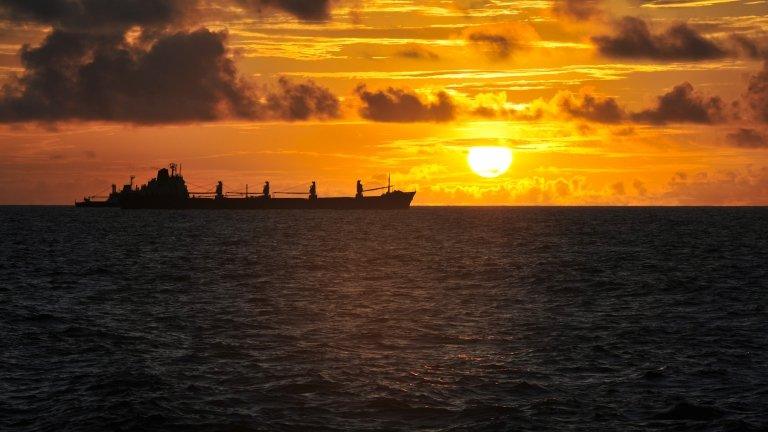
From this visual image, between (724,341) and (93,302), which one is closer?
(724,341)

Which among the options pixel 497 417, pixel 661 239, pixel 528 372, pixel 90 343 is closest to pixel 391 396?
pixel 497 417

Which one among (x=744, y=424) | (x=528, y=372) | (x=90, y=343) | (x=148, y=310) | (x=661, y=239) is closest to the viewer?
(x=744, y=424)

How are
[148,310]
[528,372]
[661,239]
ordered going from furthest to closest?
[661,239] < [148,310] < [528,372]

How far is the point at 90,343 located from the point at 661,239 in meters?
101

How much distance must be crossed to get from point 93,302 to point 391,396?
2653 centimetres

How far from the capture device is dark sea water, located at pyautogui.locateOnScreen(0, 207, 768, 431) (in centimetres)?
2147

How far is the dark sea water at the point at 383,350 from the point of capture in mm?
21469

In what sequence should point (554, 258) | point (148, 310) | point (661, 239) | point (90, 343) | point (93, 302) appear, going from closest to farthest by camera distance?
point (90, 343)
point (148, 310)
point (93, 302)
point (554, 258)
point (661, 239)

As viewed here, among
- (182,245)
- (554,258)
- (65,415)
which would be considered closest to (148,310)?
(65,415)

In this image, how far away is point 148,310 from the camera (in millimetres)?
41062

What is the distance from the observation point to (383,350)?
3038 centimetres

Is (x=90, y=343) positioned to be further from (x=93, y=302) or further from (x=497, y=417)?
(x=497, y=417)

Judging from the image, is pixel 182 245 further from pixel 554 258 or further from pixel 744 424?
pixel 744 424

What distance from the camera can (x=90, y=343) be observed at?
1226 inches
